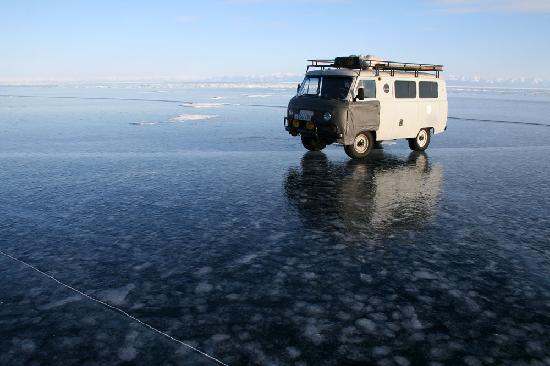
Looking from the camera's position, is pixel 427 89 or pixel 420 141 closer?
pixel 427 89

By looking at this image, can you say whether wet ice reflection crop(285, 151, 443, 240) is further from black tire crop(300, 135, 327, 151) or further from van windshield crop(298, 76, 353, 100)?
van windshield crop(298, 76, 353, 100)

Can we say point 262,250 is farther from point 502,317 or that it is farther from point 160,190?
point 160,190

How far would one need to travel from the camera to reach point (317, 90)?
12.2m

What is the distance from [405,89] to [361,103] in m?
2.03

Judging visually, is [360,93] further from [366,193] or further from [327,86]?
[366,193]

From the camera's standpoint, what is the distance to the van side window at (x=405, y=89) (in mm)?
12672

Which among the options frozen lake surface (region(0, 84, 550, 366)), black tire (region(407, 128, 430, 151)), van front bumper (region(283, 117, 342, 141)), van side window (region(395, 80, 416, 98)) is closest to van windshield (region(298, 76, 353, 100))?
van front bumper (region(283, 117, 342, 141))

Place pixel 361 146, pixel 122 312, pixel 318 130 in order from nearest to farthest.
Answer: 1. pixel 122 312
2. pixel 318 130
3. pixel 361 146

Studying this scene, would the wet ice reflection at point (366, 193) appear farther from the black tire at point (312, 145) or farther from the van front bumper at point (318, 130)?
the black tire at point (312, 145)

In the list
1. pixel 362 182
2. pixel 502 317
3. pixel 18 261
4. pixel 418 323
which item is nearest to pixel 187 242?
pixel 18 261

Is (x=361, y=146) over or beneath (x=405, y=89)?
beneath

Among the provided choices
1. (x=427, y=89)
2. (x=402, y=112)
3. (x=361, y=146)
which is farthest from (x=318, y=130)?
(x=427, y=89)

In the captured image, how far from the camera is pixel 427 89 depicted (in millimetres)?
13625

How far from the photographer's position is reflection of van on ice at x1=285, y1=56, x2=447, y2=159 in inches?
455
